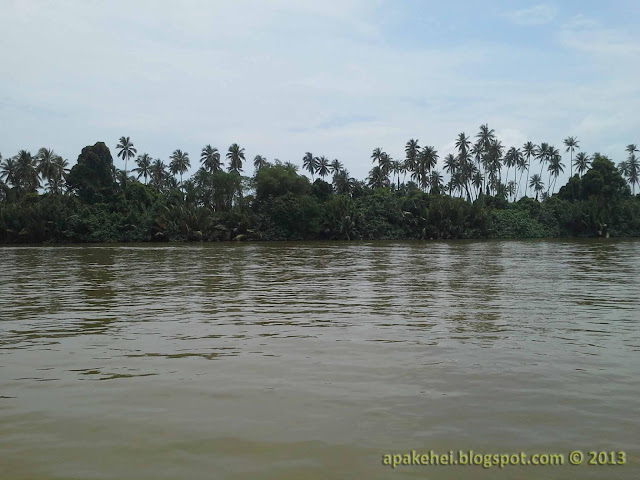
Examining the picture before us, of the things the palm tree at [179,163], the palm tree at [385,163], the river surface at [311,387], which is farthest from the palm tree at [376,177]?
the river surface at [311,387]

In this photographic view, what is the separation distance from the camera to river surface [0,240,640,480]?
4.38m

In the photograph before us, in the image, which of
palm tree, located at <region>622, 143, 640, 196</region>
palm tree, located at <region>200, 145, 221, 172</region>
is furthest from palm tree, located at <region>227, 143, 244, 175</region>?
palm tree, located at <region>622, 143, 640, 196</region>

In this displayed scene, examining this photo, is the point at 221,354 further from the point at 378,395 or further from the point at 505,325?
the point at 505,325

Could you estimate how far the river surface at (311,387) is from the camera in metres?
4.38

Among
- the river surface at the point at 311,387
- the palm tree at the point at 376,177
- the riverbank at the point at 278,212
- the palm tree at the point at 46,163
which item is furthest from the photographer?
the palm tree at the point at 376,177

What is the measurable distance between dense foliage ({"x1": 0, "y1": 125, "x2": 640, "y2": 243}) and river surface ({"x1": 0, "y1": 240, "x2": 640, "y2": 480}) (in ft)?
206

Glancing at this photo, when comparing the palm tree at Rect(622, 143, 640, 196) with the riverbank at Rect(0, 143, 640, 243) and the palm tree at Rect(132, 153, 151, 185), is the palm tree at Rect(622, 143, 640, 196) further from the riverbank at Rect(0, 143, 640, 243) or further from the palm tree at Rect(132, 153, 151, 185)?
the palm tree at Rect(132, 153, 151, 185)

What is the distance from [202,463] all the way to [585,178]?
3790 inches

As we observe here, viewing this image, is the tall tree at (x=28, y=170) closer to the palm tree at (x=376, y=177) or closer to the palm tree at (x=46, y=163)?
the palm tree at (x=46, y=163)

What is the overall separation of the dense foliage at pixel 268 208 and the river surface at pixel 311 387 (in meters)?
62.8

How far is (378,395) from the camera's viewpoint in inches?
230

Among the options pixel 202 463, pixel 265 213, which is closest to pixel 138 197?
pixel 265 213

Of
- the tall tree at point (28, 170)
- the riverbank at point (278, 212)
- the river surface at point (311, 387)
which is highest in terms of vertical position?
the tall tree at point (28, 170)

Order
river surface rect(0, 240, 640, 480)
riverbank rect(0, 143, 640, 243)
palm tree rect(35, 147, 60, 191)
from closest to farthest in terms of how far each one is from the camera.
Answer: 1. river surface rect(0, 240, 640, 480)
2. riverbank rect(0, 143, 640, 243)
3. palm tree rect(35, 147, 60, 191)
